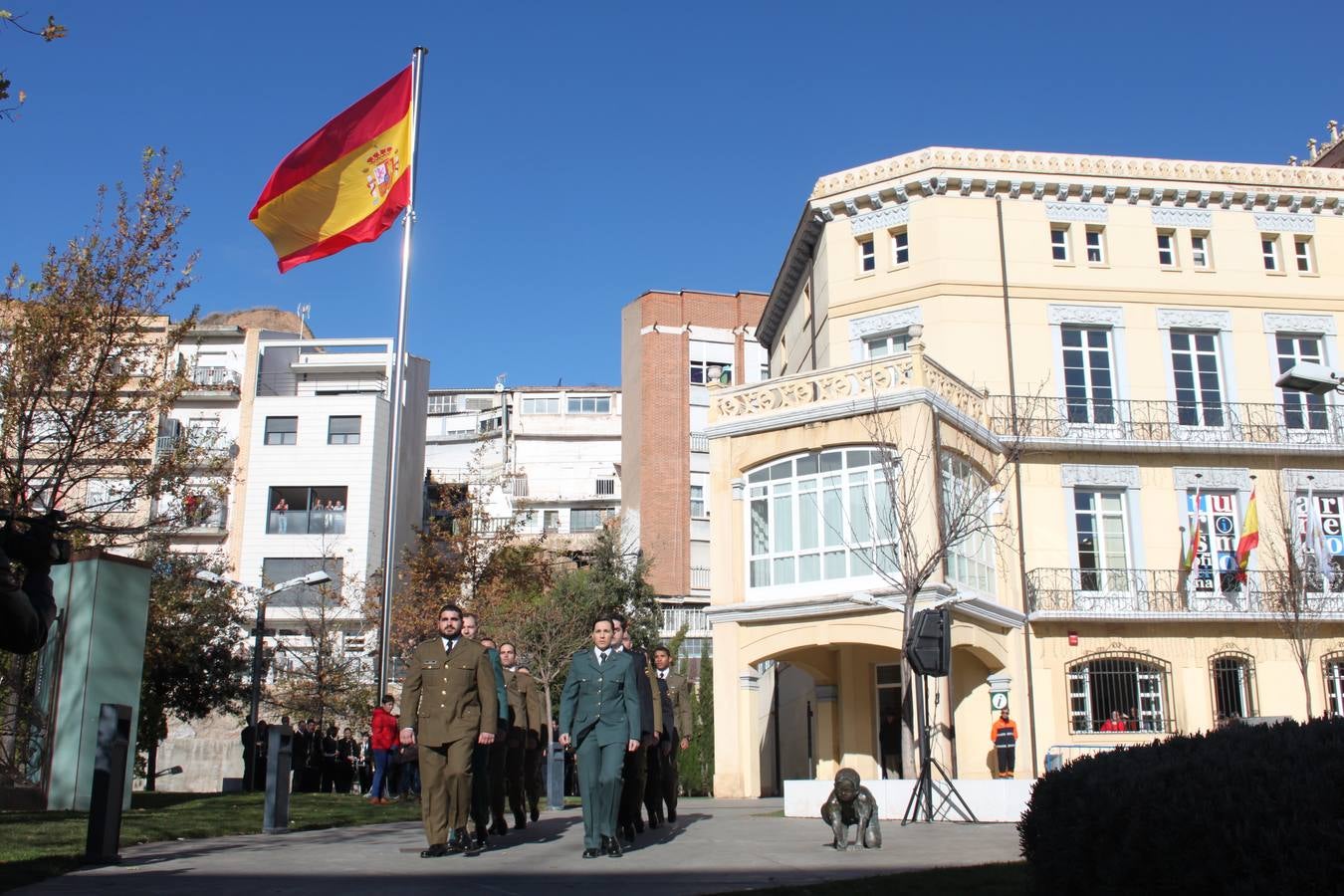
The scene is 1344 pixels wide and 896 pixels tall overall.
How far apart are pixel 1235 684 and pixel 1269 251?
1052cm

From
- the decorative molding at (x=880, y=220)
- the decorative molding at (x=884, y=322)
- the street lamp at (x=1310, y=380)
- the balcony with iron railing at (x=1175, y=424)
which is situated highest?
the decorative molding at (x=880, y=220)

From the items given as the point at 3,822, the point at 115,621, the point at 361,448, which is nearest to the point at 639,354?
the point at 361,448

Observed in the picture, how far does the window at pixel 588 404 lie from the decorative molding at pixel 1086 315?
37.2 metres

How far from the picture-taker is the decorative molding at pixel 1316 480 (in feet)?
96.4

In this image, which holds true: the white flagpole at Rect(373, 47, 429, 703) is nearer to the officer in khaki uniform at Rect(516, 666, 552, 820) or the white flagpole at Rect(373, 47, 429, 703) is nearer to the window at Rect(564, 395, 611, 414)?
the officer in khaki uniform at Rect(516, 666, 552, 820)

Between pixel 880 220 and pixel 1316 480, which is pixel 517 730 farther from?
pixel 1316 480

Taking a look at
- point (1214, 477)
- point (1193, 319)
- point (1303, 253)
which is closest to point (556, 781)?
point (1214, 477)

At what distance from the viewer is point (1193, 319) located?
3025cm

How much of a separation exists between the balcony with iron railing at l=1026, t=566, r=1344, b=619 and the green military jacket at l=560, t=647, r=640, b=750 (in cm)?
1856

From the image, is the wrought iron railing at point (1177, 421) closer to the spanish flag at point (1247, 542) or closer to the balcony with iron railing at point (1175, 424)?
the balcony with iron railing at point (1175, 424)

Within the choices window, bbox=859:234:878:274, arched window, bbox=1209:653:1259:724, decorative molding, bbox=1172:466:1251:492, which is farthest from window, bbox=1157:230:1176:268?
arched window, bbox=1209:653:1259:724

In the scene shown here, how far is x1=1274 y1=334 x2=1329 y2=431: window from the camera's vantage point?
2997 centimetres

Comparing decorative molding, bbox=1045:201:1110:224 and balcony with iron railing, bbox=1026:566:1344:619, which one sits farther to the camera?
decorative molding, bbox=1045:201:1110:224

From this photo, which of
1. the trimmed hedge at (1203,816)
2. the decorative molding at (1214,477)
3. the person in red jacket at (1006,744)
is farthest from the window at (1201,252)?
the trimmed hedge at (1203,816)
